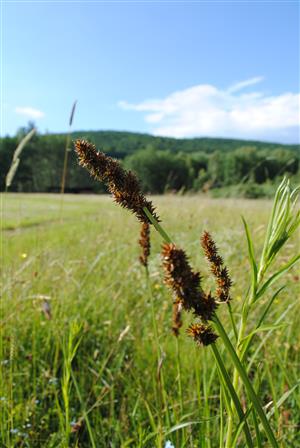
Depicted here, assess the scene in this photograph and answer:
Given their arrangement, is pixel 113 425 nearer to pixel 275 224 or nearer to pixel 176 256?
pixel 275 224

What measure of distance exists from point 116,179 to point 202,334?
265 mm

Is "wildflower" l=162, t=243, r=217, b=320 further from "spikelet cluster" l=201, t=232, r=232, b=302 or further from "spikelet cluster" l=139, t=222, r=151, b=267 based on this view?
"spikelet cluster" l=139, t=222, r=151, b=267

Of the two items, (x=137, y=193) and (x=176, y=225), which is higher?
(x=137, y=193)

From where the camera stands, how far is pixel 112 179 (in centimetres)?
62

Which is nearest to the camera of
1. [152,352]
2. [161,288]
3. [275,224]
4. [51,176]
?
[275,224]

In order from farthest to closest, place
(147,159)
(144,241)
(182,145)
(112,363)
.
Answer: (182,145) < (147,159) < (112,363) < (144,241)

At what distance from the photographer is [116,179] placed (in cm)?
62

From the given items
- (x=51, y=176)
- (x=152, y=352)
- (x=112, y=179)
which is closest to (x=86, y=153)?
(x=112, y=179)

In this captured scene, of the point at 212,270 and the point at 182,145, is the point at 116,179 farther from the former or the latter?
the point at 182,145

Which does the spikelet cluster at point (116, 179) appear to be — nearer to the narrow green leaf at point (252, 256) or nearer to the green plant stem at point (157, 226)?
the green plant stem at point (157, 226)

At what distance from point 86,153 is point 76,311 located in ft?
8.97

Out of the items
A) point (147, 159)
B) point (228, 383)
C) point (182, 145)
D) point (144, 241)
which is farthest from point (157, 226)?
point (182, 145)

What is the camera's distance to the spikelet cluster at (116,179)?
23.9 inches

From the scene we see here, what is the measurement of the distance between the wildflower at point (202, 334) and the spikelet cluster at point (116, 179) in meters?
0.18
